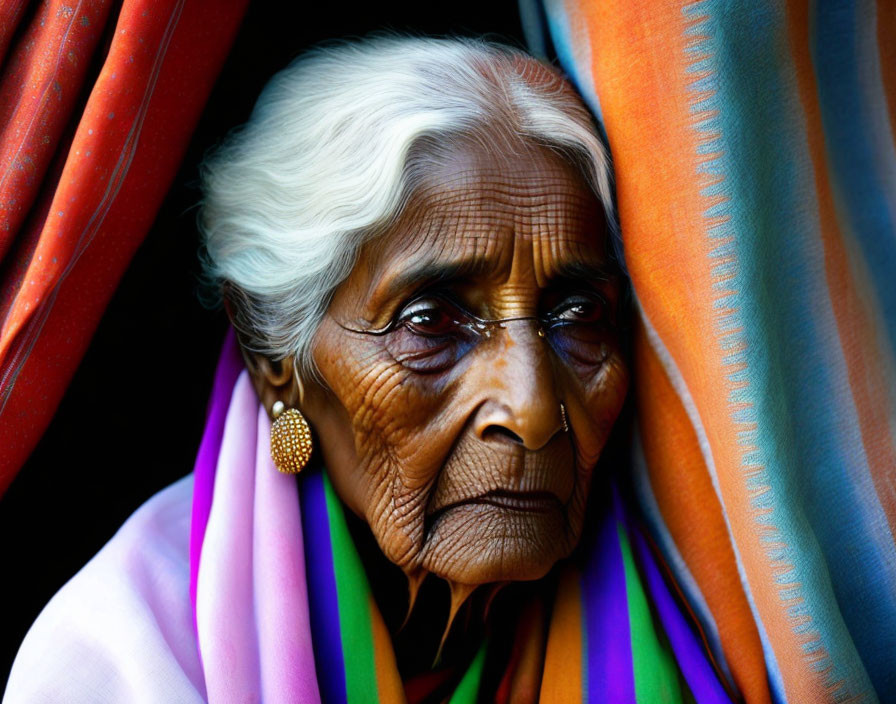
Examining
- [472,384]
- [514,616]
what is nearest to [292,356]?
[472,384]

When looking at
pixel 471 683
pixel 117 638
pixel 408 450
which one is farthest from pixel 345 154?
pixel 471 683

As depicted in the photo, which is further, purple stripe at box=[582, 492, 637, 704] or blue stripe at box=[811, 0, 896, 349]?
blue stripe at box=[811, 0, 896, 349]

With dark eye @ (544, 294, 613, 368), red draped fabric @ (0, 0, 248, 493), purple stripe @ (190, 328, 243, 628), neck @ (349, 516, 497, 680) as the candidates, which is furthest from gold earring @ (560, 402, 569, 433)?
red draped fabric @ (0, 0, 248, 493)

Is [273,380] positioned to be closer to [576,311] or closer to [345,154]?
[345,154]

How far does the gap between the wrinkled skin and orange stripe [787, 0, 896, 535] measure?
46 centimetres

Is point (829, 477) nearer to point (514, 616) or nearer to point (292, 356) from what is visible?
point (514, 616)

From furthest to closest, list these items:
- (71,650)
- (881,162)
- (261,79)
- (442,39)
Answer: (261,79)
(442,39)
(881,162)
(71,650)

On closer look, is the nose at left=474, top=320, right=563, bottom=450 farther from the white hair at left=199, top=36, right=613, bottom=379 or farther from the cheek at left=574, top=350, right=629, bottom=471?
the white hair at left=199, top=36, right=613, bottom=379

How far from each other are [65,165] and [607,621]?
1.33m

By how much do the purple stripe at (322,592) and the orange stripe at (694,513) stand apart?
2.21 feet

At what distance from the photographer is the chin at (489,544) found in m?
1.56

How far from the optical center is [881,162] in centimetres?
181

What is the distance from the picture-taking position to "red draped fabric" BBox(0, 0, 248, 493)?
5.08ft

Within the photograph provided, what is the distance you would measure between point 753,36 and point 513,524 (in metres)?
0.98
